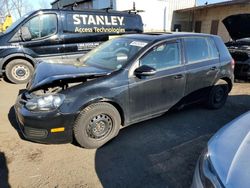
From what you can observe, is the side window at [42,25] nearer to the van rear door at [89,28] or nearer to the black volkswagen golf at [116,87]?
the van rear door at [89,28]

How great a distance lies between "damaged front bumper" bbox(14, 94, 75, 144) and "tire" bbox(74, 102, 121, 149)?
13cm

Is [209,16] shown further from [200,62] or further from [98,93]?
[98,93]

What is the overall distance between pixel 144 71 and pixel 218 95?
2244mm

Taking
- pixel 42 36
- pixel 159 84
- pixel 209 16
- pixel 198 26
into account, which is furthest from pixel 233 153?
pixel 198 26

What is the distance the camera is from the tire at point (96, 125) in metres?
3.23

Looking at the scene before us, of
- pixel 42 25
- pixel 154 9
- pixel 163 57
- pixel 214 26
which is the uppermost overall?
pixel 154 9

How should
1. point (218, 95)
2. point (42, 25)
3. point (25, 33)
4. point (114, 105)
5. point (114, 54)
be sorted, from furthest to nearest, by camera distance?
point (42, 25) < point (25, 33) < point (218, 95) < point (114, 54) < point (114, 105)

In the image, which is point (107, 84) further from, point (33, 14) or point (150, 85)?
point (33, 14)

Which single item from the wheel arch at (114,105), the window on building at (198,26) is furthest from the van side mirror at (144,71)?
the window on building at (198,26)

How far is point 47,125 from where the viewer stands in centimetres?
307

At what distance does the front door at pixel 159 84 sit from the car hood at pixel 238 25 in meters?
3.88

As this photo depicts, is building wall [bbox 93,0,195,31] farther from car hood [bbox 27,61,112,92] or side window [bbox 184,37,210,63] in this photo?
car hood [bbox 27,61,112,92]

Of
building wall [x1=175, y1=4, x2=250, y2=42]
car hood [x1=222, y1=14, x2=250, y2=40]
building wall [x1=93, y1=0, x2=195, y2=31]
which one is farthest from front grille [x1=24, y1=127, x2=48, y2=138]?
building wall [x1=93, y1=0, x2=195, y2=31]

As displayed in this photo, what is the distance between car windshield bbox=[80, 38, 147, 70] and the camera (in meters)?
3.74
